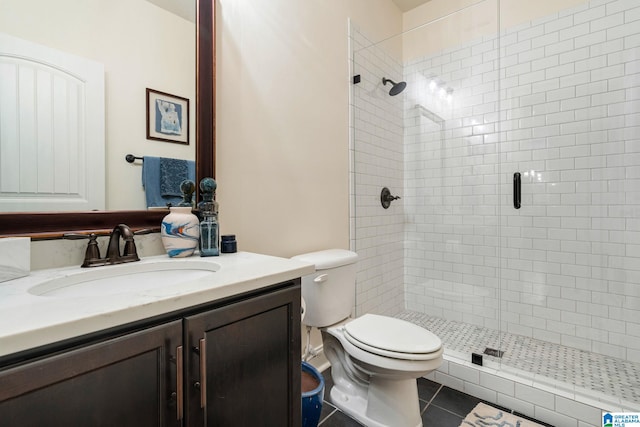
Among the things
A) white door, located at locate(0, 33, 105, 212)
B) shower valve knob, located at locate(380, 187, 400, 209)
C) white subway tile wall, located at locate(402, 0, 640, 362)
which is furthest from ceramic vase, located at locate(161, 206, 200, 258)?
white subway tile wall, located at locate(402, 0, 640, 362)

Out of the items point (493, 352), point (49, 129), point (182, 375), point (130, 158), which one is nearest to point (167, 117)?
point (130, 158)

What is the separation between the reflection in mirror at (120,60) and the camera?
0.93m

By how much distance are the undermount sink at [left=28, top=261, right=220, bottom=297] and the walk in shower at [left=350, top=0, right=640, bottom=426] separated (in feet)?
4.24

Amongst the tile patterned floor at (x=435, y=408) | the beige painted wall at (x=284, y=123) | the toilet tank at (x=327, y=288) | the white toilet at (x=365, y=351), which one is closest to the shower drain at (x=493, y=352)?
the tile patterned floor at (x=435, y=408)

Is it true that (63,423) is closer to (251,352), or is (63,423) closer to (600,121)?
(251,352)

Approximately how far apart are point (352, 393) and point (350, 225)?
994 mm

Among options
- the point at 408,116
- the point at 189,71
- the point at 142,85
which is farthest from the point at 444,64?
the point at 142,85

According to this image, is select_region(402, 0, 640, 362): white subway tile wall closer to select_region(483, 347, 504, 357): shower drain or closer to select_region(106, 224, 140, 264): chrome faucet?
select_region(483, 347, 504, 357): shower drain

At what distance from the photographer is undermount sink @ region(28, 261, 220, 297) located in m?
0.83

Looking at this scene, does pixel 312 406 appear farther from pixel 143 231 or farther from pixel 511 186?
pixel 511 186

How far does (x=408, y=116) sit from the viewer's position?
261cm

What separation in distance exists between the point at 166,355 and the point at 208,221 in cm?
57

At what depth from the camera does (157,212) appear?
46.1 inches

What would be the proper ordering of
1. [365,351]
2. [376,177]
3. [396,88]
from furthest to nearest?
[396,88] → [376,177] → [365,351]
